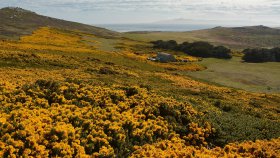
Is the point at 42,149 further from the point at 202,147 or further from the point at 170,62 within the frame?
the point at 170,62

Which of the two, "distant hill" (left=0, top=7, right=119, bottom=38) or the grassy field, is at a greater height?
"distant hill" (left=0, top=7, right=119, bottom=38)

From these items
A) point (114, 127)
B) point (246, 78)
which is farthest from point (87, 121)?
point (246, 78)

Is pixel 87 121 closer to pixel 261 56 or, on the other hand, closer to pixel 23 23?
pixel 261 56

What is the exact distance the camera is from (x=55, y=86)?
19000 millimetres

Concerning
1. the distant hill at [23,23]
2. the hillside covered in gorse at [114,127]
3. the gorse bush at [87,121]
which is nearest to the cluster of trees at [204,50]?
the distant hill at [23,23]

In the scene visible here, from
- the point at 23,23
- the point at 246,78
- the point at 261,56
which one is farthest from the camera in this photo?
the point at 23,23

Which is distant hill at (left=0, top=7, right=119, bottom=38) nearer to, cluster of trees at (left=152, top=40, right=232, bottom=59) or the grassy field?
cluster of trees at (left=152, top=40, right=232, bottom=59)

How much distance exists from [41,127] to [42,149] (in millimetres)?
1763

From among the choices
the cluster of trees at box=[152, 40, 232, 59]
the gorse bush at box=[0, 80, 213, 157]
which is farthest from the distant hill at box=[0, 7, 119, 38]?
the gorse bush at box=[0, 80, 213, 157]

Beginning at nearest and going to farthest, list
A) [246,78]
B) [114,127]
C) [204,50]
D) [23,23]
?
1. [114,127]
2. [246,78]
3. [204,50]
4. [23,23]

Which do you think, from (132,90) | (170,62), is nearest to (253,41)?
(170,62)

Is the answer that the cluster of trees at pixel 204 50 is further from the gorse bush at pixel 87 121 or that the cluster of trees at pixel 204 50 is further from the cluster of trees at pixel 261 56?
the gorse bush at pixel 87 121

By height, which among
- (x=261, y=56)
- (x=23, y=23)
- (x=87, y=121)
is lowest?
(x=261, y=56)

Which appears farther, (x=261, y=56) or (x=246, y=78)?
(x=261, y=56)
